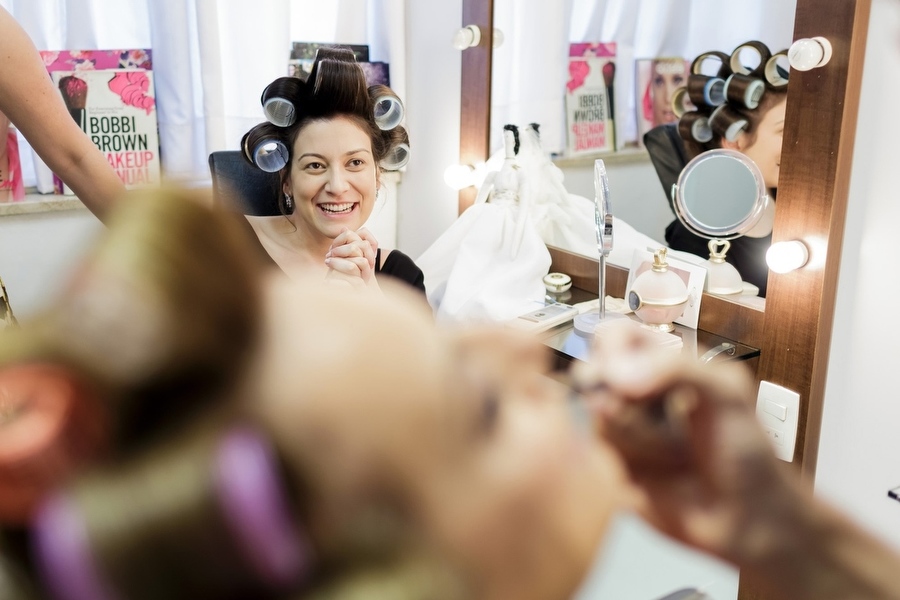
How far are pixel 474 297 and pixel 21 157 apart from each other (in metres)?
0.91

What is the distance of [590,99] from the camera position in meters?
1.48

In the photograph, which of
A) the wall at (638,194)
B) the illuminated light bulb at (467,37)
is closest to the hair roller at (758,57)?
the wall at (638,194)

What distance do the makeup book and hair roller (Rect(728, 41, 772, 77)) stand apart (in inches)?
42.9

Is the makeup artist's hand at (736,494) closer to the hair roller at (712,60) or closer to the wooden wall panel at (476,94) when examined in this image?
the hair roller at (712,60)

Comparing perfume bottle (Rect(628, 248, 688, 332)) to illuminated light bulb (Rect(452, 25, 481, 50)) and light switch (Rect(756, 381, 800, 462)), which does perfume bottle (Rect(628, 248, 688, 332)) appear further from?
illuminated light bulb (Rect(452, 25, 481, 50))

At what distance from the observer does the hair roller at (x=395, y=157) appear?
1.29 meters

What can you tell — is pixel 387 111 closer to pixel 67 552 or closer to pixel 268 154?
pixel 268 154

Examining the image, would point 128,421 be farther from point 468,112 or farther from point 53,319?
point 468,112

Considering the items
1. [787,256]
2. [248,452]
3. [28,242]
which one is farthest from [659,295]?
[28,242]

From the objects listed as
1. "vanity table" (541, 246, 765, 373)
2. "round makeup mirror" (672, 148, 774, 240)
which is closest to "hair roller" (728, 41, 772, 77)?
"round makeup mirror" (672, 148, 774, 240)

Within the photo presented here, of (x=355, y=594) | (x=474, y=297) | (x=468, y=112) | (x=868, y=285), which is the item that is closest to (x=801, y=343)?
(x=868, y=285)

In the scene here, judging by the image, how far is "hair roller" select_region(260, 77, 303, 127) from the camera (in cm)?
118

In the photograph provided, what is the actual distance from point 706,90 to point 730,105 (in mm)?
60

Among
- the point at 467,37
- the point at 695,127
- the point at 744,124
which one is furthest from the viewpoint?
the point at 467,37
